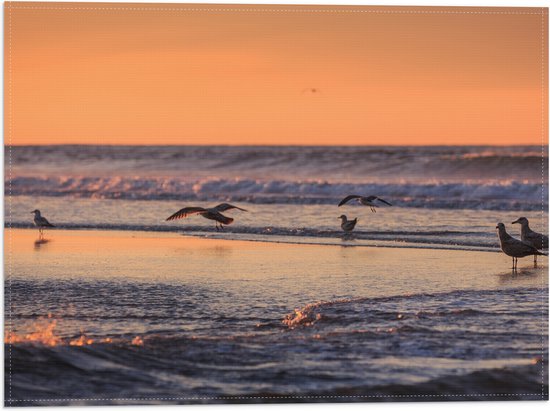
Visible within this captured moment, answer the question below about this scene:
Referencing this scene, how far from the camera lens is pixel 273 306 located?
7734 mm

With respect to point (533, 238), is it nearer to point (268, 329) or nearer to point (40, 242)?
point (268, 329)

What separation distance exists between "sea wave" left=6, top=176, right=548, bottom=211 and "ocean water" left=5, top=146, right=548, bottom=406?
0.16 metres

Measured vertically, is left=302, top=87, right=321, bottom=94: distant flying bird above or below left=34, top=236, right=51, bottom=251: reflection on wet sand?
above

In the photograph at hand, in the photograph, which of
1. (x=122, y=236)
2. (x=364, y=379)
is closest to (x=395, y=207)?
(x=122, y=236)

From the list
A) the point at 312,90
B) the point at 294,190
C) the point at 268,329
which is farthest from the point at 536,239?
the point at 294,190

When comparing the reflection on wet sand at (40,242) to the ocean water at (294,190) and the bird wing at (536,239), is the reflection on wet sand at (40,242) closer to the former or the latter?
the ocean water at (294,190)

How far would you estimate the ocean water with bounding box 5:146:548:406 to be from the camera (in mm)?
6414

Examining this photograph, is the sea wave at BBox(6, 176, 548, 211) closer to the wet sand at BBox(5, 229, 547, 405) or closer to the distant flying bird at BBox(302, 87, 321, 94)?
the wet sand at BBox(5, 229, 547, 405)

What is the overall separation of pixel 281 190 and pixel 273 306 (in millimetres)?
9050

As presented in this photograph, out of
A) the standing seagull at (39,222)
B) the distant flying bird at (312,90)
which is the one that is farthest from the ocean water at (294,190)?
the distant flying bird at (312,90)

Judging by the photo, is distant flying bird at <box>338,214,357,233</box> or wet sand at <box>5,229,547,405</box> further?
distant flying bird at <box>338,214,357,233</box>

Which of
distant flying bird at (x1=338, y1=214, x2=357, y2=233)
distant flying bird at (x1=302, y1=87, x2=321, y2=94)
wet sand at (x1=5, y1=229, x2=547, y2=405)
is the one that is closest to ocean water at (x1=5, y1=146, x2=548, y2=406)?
wet sand at (x1=5, y1=229, x2=547, y2=405)

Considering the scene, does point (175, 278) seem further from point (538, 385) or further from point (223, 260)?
point (538, 385)

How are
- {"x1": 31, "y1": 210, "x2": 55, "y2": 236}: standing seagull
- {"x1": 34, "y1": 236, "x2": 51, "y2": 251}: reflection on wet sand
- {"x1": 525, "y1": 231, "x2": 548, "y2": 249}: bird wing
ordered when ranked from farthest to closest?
{"x1": 31, "y1": 210, "x2": 55, "y2": 236}: standing seagull
{"x1": 34, "y1": 236, "x2": 51, "y2": 251}: reflection on wet sand
{"x1": 525, "y1": 231, "x2": 548, "y2": 249}: bird wing
